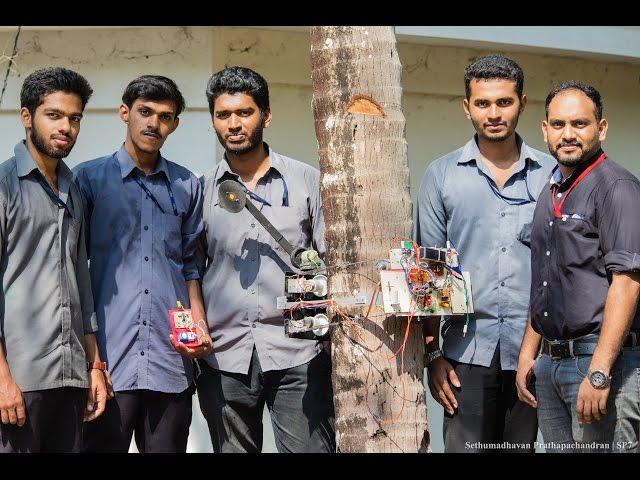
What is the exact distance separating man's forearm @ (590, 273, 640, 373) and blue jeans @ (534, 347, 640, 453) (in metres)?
0.10

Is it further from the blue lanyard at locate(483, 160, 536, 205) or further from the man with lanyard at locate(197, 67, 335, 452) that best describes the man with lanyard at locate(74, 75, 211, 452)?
the blue lanyard at locate(483, 160, 536, 205)

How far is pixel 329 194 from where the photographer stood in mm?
4832

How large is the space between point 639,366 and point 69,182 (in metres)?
2.50

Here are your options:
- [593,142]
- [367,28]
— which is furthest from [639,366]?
[367,28]

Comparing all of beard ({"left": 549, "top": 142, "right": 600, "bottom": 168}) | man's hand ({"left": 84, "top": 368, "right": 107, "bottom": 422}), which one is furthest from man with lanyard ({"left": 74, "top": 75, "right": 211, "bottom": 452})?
beard ({"left": 549, "top": 142, "right": 600, "bottom": 168})

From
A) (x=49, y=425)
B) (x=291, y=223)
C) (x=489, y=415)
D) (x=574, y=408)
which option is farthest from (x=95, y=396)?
(x=574, y=408)

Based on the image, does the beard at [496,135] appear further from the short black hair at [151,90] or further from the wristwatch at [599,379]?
the short black hair at [151,90]

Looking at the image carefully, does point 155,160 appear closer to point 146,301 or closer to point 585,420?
point 146,301

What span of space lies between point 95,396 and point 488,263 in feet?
6.07

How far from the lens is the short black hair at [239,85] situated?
17.8ft

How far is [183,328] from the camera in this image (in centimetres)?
511

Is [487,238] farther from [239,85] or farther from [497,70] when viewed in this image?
[239,85]

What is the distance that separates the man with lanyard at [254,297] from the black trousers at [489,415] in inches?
23.1

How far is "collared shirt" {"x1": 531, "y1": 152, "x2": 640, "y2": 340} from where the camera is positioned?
4.63 metres
